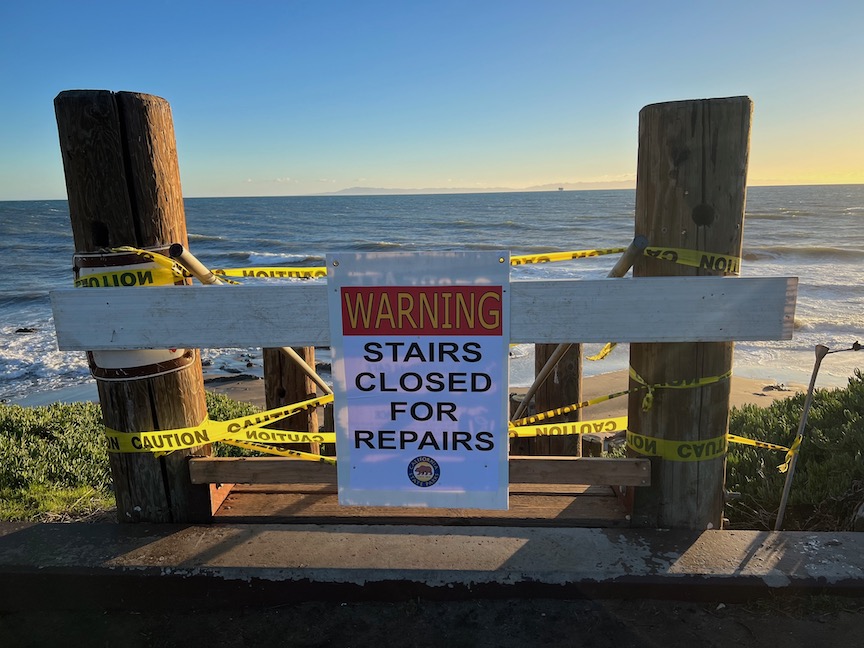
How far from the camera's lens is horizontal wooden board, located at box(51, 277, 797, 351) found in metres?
2.31

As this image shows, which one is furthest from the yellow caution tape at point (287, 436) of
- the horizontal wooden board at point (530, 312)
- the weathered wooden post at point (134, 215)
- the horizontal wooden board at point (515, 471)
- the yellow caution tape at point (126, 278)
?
the yellow caution tape at point (126, 278)

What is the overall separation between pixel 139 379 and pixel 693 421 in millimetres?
2515

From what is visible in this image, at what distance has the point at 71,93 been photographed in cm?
258

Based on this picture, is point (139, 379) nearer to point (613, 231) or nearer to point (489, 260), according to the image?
point (489, 260)

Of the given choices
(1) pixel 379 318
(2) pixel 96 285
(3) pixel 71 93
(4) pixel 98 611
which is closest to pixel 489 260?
(1) pixel 379 318

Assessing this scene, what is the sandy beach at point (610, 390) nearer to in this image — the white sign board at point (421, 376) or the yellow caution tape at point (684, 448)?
the yellow caution tape at point (684, 448)

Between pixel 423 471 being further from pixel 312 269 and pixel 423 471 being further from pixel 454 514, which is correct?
pixel 312 269

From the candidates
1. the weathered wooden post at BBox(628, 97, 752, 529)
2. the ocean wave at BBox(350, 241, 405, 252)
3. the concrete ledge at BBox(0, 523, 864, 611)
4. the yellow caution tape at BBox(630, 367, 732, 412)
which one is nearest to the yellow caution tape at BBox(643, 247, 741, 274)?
the weathered wooden post at BBox(628, 97, 752, 529)

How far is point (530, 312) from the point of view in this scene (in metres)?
2.31

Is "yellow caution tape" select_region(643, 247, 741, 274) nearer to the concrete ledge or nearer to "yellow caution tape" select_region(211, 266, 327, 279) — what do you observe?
the concrete ledge

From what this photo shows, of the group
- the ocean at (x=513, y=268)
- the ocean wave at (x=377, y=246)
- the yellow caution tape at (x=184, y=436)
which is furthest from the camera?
the ocean wave at (x=377, y=246)

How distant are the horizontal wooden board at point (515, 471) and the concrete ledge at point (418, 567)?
0.28 meters

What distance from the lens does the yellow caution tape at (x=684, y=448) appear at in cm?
276

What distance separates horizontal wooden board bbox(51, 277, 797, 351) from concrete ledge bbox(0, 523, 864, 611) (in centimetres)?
105
